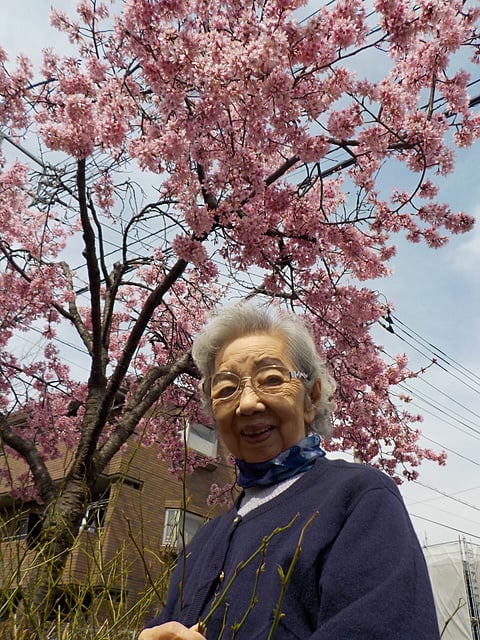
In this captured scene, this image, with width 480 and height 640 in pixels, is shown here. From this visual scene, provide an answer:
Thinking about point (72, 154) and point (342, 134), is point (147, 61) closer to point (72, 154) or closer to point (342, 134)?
point (72, 154)

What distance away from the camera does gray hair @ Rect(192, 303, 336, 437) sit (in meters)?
1.93

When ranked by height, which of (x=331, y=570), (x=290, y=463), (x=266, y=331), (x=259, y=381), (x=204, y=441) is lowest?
(x=331, y=570)

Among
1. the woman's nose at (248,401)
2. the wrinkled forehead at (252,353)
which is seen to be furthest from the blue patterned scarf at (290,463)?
the wrinkled forehead at (252,353)

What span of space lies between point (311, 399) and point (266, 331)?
28cm

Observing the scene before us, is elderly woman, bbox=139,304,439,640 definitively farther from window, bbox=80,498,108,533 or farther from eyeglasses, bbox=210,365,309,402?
window, bbox=80,498,108,533

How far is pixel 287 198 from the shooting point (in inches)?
232

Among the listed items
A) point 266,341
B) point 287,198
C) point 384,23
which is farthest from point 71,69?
point 266,341

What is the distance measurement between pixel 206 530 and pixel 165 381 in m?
4.44

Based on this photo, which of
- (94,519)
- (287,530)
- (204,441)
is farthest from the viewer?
Result: (204,441)

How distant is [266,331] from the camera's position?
196cm

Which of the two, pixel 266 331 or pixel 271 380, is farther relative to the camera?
pixel 266 331

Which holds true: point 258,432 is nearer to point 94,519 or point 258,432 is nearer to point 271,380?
point 271,380

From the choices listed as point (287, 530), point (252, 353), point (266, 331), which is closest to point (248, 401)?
point (252, 353)

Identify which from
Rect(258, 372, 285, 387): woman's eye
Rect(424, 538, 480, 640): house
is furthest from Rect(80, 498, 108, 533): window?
Rect(424, 538, 480, 640): house
